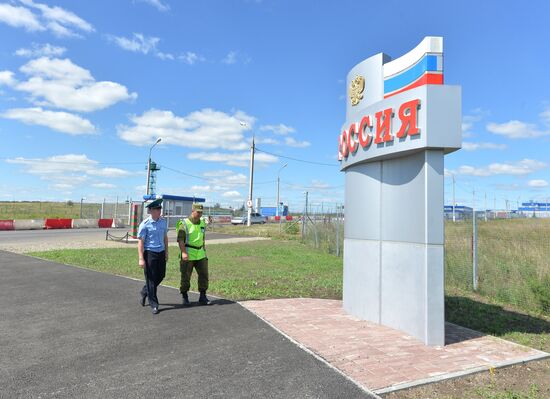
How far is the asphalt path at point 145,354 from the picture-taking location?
3.86 meters

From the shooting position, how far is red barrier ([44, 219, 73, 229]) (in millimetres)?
35188

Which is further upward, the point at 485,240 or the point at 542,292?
the point at 485,240

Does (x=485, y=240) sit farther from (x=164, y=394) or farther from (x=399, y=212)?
(x=164, y=394)

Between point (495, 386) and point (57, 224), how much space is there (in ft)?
124

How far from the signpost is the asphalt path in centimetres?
168

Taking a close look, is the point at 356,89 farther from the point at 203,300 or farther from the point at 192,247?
the point at 203,300

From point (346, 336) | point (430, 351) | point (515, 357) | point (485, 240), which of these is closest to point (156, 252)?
point (346, 336)

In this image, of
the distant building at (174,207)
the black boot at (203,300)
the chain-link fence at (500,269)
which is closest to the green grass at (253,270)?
the black boot at (203,300)

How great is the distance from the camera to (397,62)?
5941 millimetres

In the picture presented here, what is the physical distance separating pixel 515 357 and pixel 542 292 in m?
3.28

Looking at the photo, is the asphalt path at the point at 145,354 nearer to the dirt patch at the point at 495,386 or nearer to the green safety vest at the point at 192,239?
the dirt patch at the point at 495,386

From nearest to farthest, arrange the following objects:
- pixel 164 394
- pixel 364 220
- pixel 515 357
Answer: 1. pixel 164 394
2. pixel 515 357
3. pixel 364 220

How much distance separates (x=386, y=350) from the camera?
5012 millimetres

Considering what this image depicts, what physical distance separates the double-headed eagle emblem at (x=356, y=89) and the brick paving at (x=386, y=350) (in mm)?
3381
